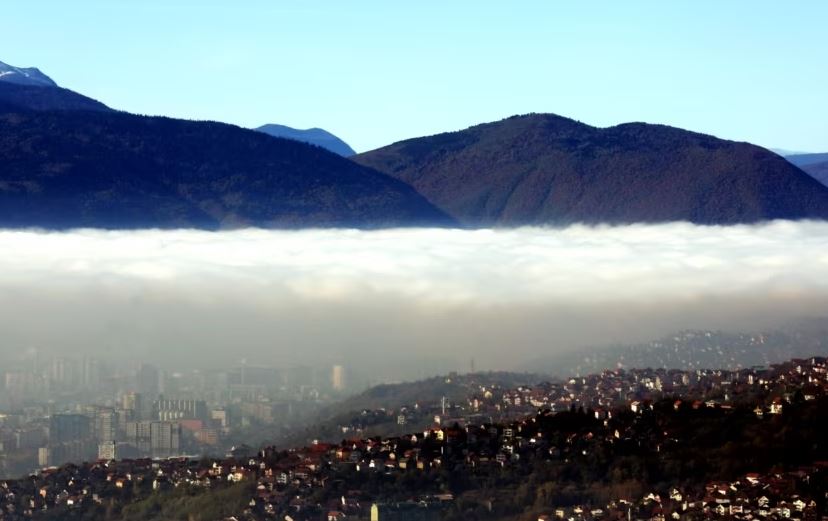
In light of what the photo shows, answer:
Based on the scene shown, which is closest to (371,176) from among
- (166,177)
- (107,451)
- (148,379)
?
(166,177)

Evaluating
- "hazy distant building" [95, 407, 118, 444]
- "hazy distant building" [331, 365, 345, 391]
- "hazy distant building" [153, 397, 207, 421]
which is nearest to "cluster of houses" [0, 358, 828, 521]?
"hazy distant building" [95, 407, 118, 444]

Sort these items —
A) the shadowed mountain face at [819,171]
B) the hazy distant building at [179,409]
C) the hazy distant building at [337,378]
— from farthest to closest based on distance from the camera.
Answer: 1. the shadowed mountain face at [819,171]
2. the hazy distant building at [337,378]
3. the hazy distant building at [179,409]

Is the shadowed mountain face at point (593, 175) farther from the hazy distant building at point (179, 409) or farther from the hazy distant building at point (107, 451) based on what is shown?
the hazy distant building at point (107, 451)

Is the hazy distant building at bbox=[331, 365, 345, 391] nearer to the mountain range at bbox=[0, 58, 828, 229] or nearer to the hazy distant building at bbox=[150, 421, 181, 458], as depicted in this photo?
the hazy distant building at bbox=[150, 421, 181, 458]

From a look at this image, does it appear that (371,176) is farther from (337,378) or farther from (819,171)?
(337,378)

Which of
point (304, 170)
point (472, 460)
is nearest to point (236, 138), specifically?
point (304, 170)

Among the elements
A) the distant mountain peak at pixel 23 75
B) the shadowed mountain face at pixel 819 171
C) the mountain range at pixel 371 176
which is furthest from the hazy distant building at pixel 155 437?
the shadowed mountain face at pixel 819 171
